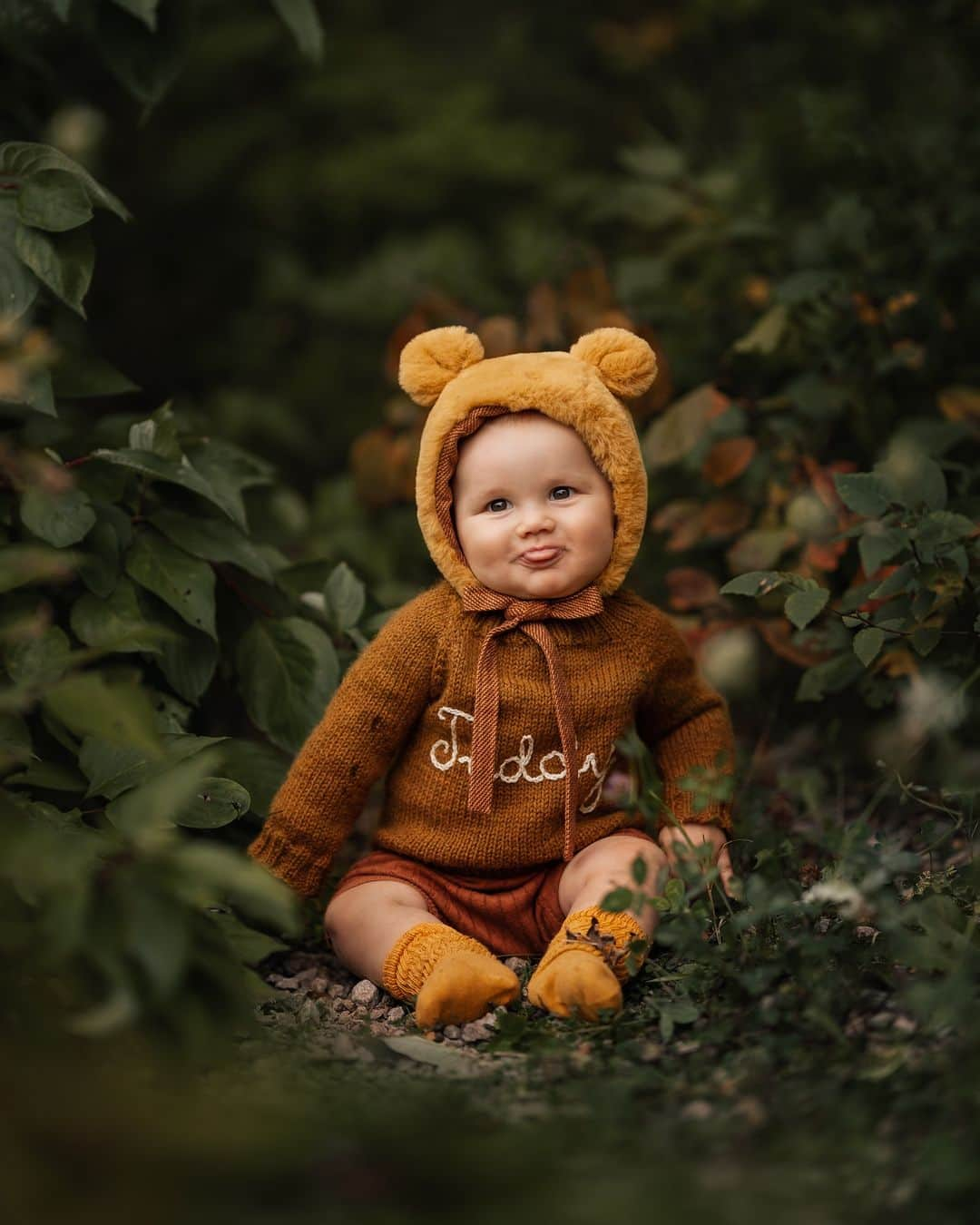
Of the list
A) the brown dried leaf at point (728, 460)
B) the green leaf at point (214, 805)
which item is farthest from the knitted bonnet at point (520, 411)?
the brown dried leaf at point (728, 460)

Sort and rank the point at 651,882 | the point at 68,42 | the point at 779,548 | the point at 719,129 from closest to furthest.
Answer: the point at 651,882 < the point at 779,548 < the point at 68,42 < the point at 719,129

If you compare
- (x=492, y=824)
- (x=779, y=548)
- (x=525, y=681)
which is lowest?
(x=492, y=824)

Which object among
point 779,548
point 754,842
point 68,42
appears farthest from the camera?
point 68,42

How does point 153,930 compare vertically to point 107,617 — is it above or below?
below

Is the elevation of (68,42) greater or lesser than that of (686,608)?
greater

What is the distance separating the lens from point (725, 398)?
2.87 metres

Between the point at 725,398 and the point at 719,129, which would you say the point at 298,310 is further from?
the point at 725,398

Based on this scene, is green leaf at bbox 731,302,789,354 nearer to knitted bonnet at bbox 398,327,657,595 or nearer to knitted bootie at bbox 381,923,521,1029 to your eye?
knitted bonnet at bbox 398,327,657,595

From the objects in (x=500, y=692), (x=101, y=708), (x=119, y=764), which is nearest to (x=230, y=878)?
(x=101, y=708)

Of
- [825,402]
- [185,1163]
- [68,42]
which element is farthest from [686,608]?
[68,42]

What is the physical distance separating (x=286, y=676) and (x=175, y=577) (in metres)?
0.26

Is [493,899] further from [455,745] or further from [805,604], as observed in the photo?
[805,604]

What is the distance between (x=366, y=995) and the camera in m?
2.10

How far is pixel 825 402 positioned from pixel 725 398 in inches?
8.7
